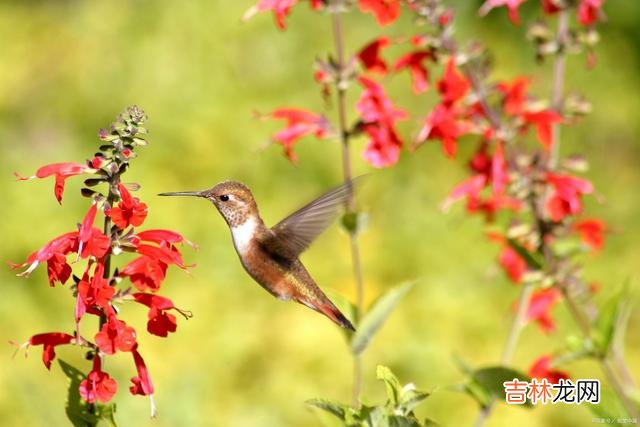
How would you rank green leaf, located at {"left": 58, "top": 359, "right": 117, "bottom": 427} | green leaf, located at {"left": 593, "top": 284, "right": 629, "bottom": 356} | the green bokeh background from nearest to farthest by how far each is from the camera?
green leaf, located at {"left": 58, "top": 359, "right": 117, "bottom": 427}, green leaf, located at {"left": 593, "top": 284, "right": 629, "bottom": 356}, the green bokeh background

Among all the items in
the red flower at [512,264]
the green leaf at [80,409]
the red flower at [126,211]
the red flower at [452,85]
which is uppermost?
the red flower at [452,85]

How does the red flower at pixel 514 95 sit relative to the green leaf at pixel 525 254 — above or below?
above

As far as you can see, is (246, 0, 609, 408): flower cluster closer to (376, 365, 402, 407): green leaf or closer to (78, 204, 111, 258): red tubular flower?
(376, 365, 402, 407): green leaf

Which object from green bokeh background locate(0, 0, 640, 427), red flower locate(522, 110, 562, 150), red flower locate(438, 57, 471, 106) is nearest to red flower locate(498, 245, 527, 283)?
green bokeh background locate(0, 0, 640, 427)

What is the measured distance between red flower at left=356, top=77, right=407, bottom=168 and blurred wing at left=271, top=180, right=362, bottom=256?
1.49 ft

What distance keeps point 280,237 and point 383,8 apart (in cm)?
56

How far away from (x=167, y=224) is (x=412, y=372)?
1209 millimetres

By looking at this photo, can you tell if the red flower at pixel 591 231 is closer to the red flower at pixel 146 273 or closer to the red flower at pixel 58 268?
the red flower at pixel 146 273

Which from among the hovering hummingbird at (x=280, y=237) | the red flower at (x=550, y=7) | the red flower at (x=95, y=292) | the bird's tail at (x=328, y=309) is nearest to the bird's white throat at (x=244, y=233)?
the hovering hummingbird at (x=280, y=237)

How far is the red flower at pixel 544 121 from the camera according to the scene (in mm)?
2096

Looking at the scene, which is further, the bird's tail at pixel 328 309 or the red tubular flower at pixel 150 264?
the bird's tail at pixel 328 309

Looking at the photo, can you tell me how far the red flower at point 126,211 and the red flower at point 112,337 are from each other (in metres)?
0.12

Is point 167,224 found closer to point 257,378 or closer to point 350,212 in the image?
point 257,378

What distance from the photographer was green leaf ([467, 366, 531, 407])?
1771 millimetres
